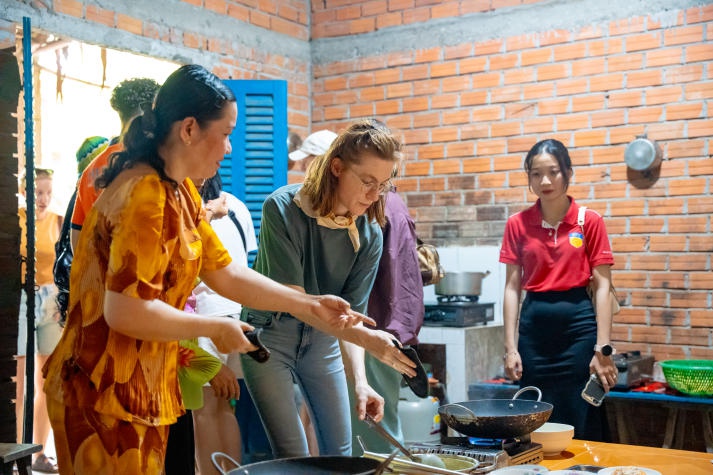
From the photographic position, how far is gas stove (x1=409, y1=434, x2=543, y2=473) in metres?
2.10

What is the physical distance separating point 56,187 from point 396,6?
2.57 m

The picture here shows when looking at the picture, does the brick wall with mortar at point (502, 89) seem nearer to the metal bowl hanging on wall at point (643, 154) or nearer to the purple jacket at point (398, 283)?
the metal bowl hanging on wall at point (643, 154)

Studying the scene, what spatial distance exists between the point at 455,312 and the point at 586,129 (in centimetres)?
135

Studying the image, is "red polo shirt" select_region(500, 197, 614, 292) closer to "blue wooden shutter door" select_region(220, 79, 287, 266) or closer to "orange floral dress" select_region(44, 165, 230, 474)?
"blue wooden shutter door" select_region(220, 79, 287, 266)

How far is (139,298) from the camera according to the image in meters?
1.46

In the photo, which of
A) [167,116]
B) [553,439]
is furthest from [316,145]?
[167,116]

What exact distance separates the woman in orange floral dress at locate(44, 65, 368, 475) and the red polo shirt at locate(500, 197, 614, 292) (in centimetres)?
239

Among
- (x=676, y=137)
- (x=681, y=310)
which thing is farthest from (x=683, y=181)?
(x=681, y=310)

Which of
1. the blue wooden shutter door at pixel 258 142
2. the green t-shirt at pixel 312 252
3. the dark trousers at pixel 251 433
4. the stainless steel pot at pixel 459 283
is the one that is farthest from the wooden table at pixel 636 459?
the blue wooden shutter door at pixel 258 142

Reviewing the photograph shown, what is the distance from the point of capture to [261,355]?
59.9 inches

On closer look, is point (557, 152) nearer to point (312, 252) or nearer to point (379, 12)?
point (312, 252)

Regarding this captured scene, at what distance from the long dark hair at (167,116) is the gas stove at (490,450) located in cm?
106

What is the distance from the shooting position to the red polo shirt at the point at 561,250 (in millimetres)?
3678

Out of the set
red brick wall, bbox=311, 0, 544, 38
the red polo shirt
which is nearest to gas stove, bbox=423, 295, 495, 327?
the red polo shirt
